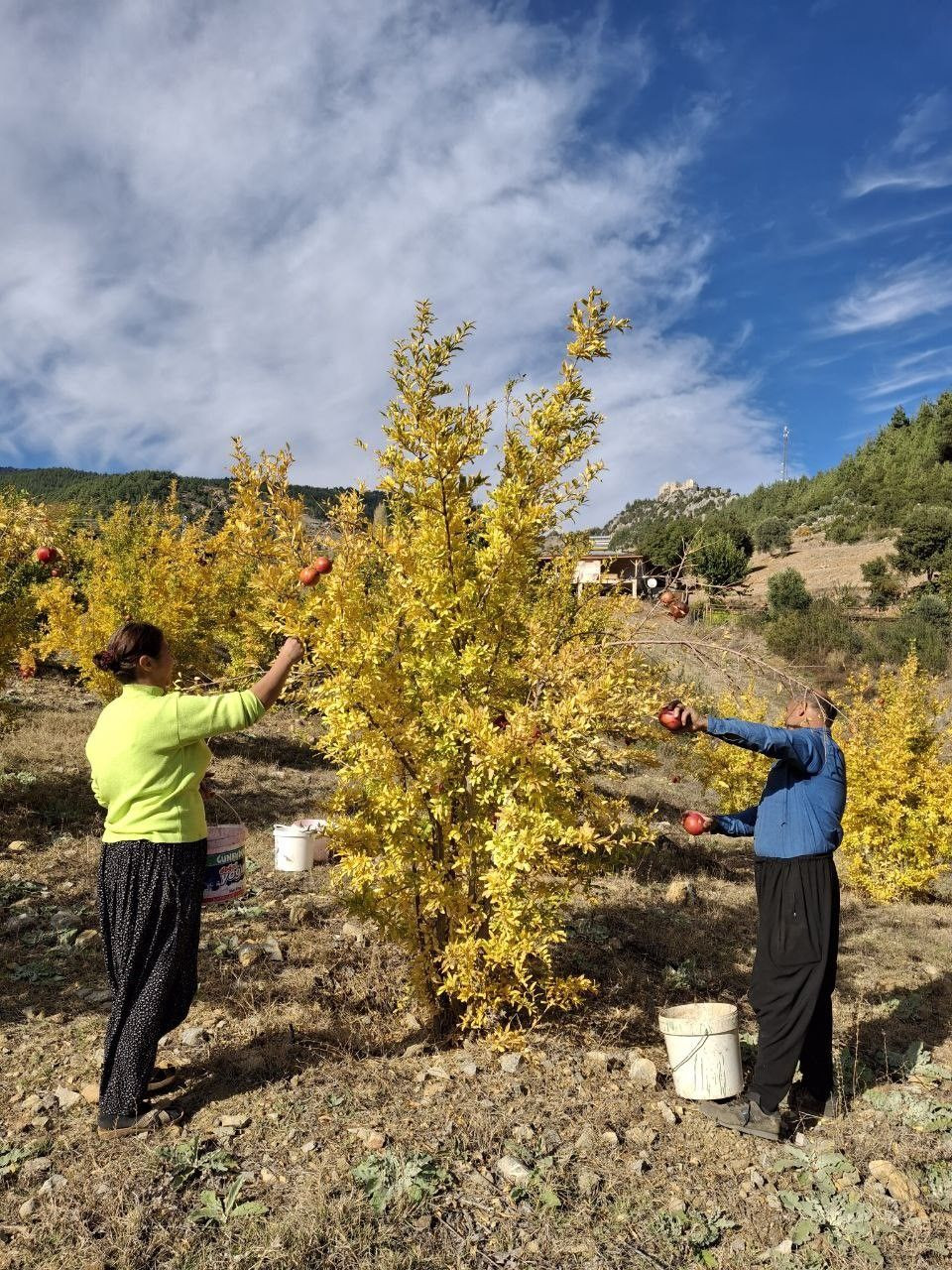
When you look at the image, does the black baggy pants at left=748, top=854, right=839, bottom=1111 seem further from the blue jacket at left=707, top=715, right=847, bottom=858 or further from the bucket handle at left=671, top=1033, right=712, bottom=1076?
the bucket handle at left=671, top=1033, right=712, bottom=1076

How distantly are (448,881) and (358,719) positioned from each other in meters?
0.94

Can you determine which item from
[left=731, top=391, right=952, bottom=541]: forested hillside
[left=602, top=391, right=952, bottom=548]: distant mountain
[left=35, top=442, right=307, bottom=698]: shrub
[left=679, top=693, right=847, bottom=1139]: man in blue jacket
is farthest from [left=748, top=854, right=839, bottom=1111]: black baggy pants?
[left=731, top=391, right=952, bottom=541]: forested hillside

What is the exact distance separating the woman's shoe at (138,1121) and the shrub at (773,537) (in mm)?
45854

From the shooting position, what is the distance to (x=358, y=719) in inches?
113

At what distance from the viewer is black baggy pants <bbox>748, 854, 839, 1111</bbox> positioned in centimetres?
298

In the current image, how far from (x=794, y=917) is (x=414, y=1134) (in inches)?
66.8

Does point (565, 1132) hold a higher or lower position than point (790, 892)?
lower

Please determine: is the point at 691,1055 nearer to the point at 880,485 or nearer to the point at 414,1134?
the point at 414,1134

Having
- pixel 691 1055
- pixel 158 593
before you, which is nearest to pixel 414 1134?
pixel 691 1055

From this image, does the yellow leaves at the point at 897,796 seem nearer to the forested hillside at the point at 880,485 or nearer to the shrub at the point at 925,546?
the shrub at the point at 925,546

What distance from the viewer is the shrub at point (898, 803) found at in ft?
26.1

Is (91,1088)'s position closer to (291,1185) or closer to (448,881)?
(291,1185)

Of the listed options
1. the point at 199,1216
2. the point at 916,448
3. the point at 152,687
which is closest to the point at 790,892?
the point at 199,1216

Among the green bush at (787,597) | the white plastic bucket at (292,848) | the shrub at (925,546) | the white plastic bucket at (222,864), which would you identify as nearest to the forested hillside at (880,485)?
the shrub at (925,546)
